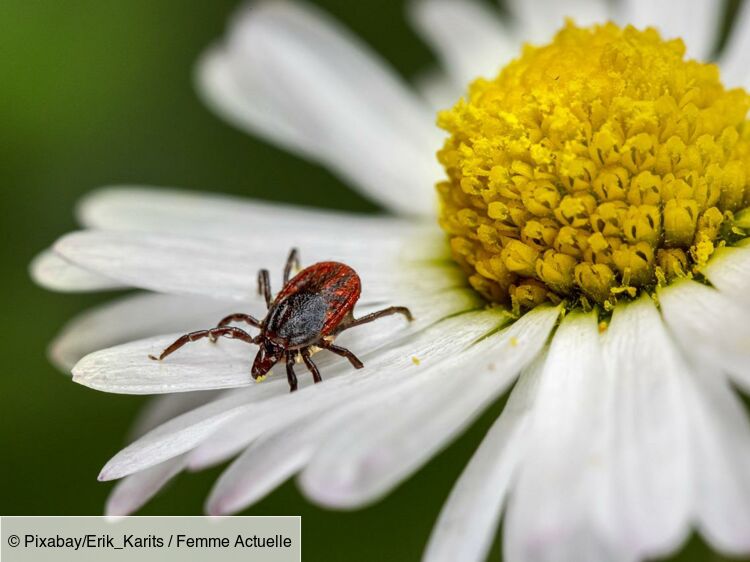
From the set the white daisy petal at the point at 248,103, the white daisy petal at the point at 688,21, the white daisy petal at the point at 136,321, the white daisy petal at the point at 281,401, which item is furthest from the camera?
the white daisy petal at the point at 248,103

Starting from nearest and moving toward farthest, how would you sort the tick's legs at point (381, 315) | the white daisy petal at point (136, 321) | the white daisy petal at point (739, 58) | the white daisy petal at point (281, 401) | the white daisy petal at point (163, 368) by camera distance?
the white daisy petal at point (281, 401), the white daisy petal at point (163, 368), the tick's legs at point (381, 315), the white daisy petal at point (136, 321), the white daisy petal at point (739, 58)

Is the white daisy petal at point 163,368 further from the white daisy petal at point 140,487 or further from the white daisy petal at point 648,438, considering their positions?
the white daisy petal at point 648,438

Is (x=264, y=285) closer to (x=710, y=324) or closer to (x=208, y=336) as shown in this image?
(x=208, y=336)

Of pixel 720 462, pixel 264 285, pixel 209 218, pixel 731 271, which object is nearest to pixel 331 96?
pixel 209 218

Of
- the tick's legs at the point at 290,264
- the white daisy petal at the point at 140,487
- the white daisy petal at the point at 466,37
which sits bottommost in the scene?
the white daisy petal at the point at 140,487

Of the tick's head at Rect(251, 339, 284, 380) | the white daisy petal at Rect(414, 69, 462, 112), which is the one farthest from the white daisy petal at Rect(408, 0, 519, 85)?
the tick's head at Rect(251, 339, 284, 380)

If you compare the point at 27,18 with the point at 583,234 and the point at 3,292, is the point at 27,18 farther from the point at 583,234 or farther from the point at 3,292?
the point at 583,234

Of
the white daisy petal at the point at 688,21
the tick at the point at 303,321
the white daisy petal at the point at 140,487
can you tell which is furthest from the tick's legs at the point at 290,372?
the white daisy petal at the point at 688,21
